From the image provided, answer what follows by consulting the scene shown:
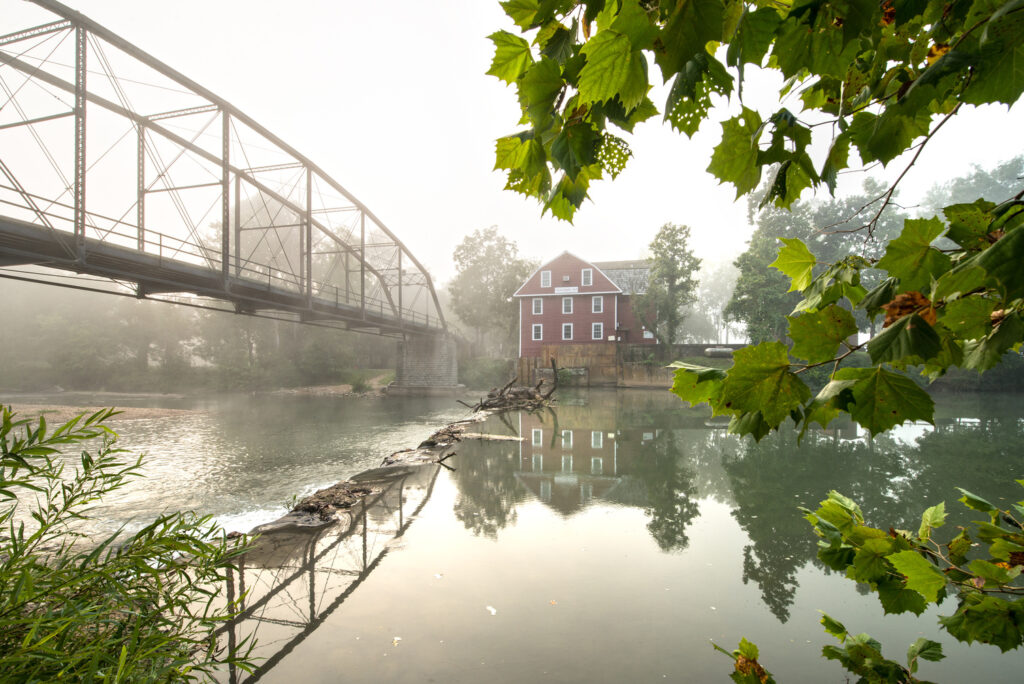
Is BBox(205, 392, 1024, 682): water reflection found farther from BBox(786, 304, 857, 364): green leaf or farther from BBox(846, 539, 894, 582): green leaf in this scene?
BBox(846, 539, 894, 582): green leaf

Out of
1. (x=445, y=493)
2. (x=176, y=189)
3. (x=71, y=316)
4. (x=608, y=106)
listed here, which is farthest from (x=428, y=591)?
(x=71, y=316)

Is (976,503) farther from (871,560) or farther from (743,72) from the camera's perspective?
(743,72)

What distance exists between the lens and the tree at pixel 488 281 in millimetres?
48906

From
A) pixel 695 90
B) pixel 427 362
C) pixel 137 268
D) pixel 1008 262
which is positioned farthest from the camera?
pixel 427 362

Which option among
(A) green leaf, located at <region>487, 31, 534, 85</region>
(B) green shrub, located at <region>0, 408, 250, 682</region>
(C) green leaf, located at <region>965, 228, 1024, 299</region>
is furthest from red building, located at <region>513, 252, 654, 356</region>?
(C) green leaf, located at <region>965, 228, 1024, 299</region>

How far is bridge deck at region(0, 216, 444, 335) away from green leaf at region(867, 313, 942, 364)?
17.8 meters

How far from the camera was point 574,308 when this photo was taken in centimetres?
3894

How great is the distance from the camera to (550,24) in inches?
39.9

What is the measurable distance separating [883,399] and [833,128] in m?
0.72

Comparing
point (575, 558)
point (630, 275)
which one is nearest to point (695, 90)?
point (575, 558)

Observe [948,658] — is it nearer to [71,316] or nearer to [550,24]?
[550,24]

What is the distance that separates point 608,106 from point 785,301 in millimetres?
37677

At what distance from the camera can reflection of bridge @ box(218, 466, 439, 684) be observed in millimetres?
3637

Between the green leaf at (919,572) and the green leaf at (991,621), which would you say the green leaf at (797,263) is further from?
the green leaf at (991,621)
